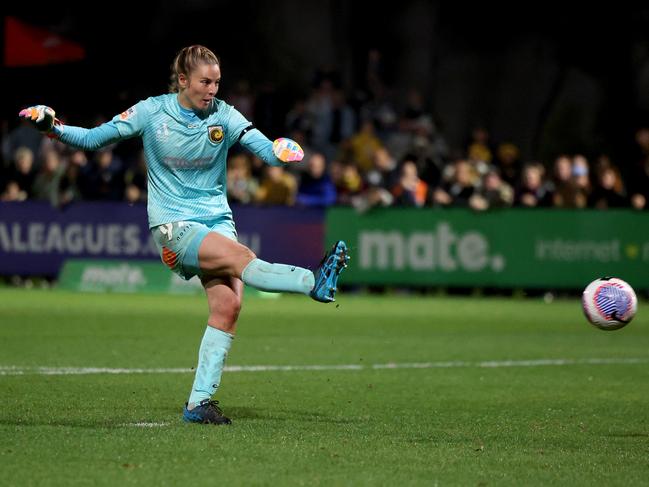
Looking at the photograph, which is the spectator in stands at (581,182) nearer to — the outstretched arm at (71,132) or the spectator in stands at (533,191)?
the spectator in stands at (533,191)

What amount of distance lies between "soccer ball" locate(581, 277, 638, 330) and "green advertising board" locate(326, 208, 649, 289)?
505 inches

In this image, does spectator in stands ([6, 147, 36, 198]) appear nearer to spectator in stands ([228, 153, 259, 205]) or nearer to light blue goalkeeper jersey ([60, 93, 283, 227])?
spectator in stands ([228, 153, 259, 205])

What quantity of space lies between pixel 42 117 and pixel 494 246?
49.7ft

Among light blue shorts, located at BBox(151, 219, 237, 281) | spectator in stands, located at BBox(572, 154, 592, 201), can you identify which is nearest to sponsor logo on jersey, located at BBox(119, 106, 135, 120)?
light blue shorts, located at BBox(151, 219, 237, 281)

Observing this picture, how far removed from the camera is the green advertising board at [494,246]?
22.5 m

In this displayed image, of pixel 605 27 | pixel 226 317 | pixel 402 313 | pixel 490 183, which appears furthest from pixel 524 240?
pixel 226 317

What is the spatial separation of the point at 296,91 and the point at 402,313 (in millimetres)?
14057

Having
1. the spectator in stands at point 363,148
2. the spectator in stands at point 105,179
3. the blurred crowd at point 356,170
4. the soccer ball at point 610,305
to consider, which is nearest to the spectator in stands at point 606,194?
the blurred crowd at point 356,170

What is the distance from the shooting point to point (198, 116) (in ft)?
29.1

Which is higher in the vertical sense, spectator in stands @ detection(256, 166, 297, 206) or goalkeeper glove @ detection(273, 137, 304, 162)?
spectator in stands @ detection(256, 166, 297, 206)

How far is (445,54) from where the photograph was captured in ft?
107

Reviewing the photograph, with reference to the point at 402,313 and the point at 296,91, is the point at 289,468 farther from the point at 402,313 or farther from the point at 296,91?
the point at 296,91

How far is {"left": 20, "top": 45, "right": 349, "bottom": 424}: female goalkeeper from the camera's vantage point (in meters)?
8.61

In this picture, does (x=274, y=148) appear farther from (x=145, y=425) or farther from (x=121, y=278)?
(x=121, y=278)
